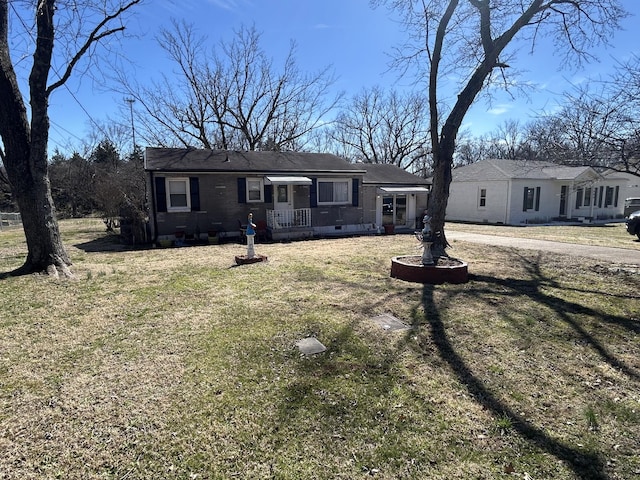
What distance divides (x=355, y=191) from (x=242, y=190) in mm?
5345

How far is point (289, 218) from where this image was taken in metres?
15.0

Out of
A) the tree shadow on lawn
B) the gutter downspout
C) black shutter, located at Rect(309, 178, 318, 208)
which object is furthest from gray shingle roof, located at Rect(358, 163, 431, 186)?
the tree shadow on lawn

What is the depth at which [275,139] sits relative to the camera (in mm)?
28812

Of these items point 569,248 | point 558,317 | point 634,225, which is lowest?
point 558,317

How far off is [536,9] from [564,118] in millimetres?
4251

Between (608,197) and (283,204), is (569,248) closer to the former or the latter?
(283,204)

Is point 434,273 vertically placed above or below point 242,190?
below

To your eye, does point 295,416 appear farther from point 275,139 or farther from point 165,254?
point 275,139

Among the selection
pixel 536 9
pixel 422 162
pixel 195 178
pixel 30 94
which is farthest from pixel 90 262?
pixel 422 162

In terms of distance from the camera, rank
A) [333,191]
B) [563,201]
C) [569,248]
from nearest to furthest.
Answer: [569,248], [333,191], [563,201]

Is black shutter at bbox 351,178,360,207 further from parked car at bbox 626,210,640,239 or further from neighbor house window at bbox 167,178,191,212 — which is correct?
parked car at bbox 626,210,640,239

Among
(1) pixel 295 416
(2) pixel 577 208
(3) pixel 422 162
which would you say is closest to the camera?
(1) pixel 295 416

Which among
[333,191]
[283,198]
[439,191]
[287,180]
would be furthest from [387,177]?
[439,191]

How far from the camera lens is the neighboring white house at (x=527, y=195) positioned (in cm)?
2152
